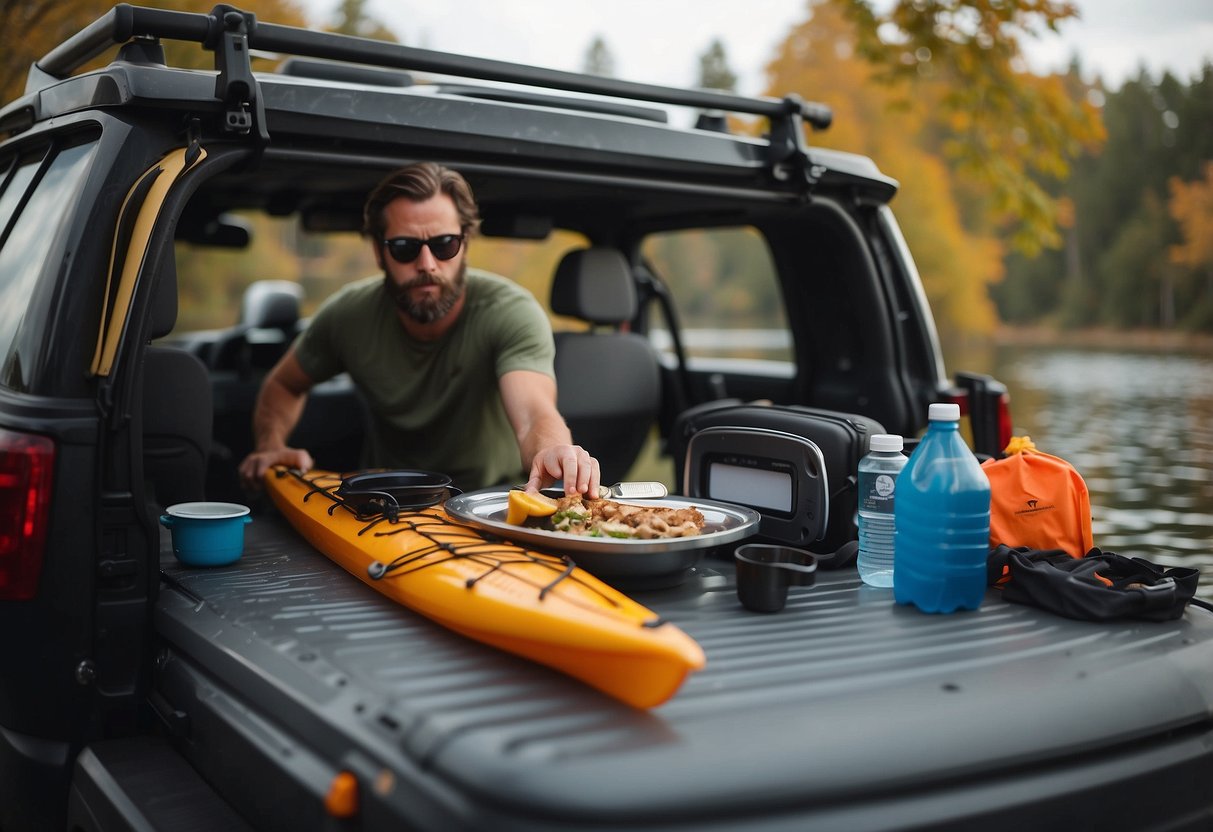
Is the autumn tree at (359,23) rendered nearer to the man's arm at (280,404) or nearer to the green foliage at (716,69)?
the man's arm at (280,404)

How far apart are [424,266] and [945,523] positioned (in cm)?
199

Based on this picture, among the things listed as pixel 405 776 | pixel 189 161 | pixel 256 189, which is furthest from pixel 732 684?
pixel 256 189

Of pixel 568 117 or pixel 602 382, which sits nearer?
pixel 568 117

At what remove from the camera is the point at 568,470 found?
2684 millimetres

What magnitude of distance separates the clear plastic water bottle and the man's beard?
1.67m

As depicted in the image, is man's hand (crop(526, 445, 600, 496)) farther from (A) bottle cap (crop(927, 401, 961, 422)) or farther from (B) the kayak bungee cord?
(A) bottle cap (crop(927, 401, 961, 422))

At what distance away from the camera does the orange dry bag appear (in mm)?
2520

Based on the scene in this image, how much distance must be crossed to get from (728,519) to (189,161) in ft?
4.92

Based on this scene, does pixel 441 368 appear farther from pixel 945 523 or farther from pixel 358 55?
pixel 945 523

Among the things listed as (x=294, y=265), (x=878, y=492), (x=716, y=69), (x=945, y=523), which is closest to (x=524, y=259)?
(x=294, y=265)

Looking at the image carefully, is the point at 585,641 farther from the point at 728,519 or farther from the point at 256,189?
the point at 256,189

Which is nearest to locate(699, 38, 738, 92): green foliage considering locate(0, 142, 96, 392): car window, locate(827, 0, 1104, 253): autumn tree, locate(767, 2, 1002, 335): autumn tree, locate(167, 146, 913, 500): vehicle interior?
locate(767, 2, 1002, 335): autumn tree

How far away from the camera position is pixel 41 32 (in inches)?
241

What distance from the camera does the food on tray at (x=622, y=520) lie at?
2377 mm
